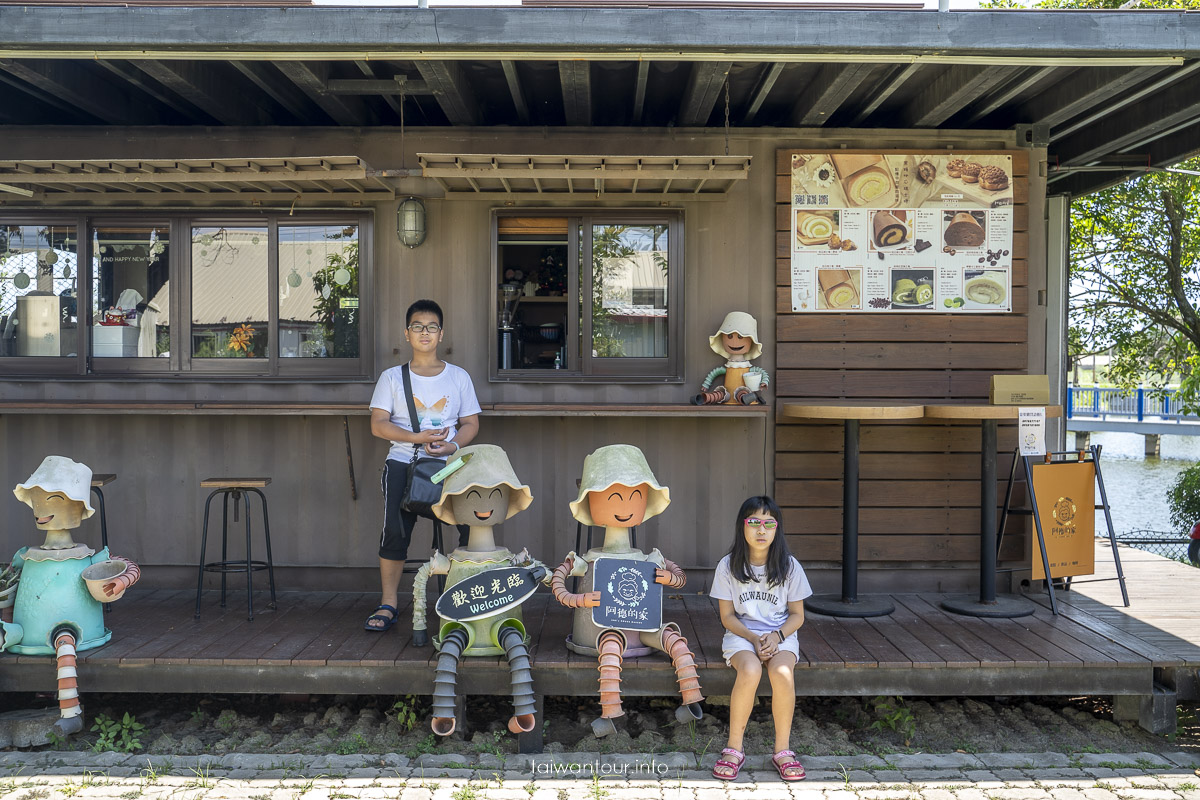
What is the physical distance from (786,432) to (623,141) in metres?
2.24

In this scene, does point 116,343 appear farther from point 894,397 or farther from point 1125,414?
point 1125,414

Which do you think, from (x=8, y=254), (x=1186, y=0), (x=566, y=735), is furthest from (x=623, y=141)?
(x=1186, y=0)

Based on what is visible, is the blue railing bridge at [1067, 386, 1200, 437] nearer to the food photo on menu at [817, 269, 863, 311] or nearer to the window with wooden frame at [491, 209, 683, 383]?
the food photo on menu at [817, 269, 863, 311]

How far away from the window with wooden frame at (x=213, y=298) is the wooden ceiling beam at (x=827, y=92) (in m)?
2.96

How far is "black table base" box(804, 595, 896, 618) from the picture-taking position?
5.15 meters

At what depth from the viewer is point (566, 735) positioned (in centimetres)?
443

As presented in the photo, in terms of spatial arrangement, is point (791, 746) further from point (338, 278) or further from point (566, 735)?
point (338, 278)

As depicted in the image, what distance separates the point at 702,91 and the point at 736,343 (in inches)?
62.2

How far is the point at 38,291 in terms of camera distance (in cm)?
591

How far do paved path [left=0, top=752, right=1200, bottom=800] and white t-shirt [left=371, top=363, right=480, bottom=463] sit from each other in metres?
1.73

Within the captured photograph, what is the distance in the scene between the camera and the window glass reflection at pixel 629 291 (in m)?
5.77

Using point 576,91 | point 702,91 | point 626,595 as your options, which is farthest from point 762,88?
point 626,595

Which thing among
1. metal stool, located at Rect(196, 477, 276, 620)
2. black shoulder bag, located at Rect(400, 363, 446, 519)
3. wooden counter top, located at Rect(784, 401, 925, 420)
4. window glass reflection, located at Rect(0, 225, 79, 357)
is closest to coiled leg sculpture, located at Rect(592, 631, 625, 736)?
black shoulder bag, located at Rect(400, 363, 446, 519)

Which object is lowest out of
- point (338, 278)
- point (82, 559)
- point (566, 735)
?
point (566, 735)
